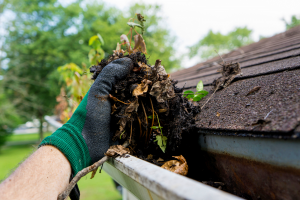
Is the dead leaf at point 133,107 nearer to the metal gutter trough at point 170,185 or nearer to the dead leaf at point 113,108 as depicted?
the dead leaf at point 113,108

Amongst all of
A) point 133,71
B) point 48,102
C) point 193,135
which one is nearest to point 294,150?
point 193,135

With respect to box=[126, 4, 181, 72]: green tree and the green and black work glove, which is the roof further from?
box=[126, 4, 181, 72]: green tree

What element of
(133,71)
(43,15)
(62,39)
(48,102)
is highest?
(43,15)

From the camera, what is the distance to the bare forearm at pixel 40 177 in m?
0.77

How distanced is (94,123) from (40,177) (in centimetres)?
33

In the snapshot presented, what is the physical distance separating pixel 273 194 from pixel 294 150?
0.19 metres

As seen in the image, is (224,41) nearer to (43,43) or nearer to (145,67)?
(43,43)

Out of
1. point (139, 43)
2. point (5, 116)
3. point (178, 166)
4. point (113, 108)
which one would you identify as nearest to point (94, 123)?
point (113, 108)

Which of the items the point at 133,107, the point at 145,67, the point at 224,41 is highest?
the point at 224,41

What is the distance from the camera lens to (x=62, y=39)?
1348 cm

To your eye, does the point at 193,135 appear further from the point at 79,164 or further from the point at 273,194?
the point at 79,164

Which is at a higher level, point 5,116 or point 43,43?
point 43,43

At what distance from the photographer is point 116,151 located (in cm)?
93

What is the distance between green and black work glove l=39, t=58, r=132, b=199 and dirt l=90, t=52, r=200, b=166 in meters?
0.04
